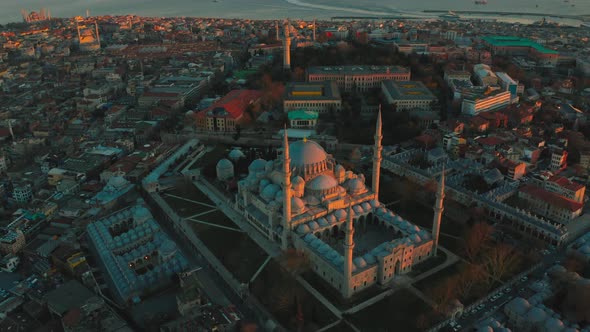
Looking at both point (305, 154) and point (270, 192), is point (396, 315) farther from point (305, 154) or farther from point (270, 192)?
point (305, 154)

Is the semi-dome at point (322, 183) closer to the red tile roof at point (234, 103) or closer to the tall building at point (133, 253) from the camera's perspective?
the tall building at point (133, 253)

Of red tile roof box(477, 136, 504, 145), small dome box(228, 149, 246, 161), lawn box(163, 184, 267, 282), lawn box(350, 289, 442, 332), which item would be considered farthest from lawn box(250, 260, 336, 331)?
red tile roof box(477, 136, 504, 145)

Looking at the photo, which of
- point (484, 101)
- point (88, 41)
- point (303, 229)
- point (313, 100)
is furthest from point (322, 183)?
point (88, 41)

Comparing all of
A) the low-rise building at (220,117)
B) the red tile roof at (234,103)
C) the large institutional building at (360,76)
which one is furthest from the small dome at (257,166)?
the large institutional building at (360,76)

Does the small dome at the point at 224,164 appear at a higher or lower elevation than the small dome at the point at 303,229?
higher

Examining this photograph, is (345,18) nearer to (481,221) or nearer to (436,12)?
(436,12)

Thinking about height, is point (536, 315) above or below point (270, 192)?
below

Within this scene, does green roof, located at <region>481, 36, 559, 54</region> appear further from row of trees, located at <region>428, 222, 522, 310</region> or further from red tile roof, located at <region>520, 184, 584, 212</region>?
row of trees, located at <region>428, 222, 522, 310</region>
